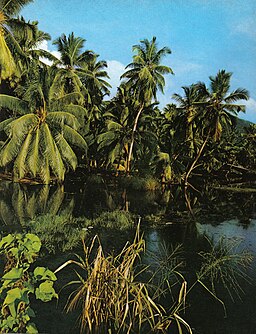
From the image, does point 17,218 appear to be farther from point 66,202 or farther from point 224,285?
point 224,285

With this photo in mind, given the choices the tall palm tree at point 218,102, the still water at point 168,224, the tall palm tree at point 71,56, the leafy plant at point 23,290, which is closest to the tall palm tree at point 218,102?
the tall palm tree at point 218,102

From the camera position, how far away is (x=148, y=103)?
1088 inches

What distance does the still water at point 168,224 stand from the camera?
17.5 ft

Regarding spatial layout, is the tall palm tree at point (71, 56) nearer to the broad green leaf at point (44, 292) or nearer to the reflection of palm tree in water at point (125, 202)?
the reflection of palm tree in water at point (125, 202)

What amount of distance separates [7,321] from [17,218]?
984cm

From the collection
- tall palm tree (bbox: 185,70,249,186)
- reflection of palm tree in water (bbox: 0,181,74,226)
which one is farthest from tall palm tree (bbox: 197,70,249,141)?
reflection of palm tree in water (bbox: 0,181,74,226)

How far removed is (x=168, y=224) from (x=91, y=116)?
2122cm

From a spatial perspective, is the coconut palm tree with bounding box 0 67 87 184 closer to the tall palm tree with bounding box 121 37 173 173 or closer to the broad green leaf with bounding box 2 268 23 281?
the tall palm tree with bounding box 121 37 173 173

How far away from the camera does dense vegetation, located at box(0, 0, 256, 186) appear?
18.6 metres

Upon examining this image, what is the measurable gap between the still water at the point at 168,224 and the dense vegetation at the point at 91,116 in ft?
9.41

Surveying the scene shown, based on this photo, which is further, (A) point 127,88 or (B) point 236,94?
(A) point 127,88

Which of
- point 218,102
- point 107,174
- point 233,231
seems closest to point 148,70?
point 218,102

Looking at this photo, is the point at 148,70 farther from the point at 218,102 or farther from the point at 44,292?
the point at 44,292

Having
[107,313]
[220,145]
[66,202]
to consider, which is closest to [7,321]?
[107,313]
